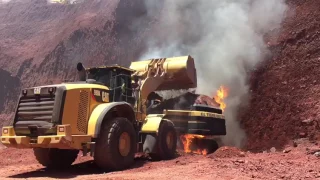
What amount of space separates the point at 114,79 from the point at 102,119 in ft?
6.34

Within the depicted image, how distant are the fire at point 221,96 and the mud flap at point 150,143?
691 centimetres

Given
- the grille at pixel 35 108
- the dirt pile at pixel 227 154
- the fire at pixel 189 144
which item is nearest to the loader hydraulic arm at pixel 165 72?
the fire at pixel 189 144

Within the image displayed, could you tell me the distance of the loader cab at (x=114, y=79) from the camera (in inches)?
389

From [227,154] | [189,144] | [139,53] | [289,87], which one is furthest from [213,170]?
[139,53]

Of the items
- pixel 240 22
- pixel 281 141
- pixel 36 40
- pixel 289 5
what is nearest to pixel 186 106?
pixel 281 141

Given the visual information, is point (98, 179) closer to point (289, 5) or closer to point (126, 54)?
point (289, 5)

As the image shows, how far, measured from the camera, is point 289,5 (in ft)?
66.3

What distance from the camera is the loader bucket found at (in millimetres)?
11680

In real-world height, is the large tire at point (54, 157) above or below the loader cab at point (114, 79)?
below

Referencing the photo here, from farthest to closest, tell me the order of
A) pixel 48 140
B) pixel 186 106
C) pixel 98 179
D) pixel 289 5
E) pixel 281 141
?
pixel 289 5, pixel 281 141, pixel 186 106, pixel 48 140, pixel 98 179

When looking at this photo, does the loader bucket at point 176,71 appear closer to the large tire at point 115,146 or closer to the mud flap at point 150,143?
the mud flap at point 150,143

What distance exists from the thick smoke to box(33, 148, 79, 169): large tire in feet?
25.6

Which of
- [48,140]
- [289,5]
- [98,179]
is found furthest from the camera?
[289,5]

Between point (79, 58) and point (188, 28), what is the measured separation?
985 centimetres
